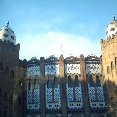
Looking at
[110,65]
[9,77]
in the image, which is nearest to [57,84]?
[9,77]

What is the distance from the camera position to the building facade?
33.7 m

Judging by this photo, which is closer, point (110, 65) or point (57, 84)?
point (110, 65)

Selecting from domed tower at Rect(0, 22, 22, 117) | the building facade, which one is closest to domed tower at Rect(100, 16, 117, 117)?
the building facade

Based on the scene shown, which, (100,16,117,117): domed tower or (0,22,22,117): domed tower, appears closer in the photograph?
(0,22,22,117): domed tower

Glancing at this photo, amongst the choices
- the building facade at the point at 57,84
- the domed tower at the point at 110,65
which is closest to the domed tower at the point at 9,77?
the building facade at the point at 57,84

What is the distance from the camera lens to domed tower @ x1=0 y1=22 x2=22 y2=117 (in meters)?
32.8

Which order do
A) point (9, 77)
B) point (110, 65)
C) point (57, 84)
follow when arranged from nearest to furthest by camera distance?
point (9, 77), point (110, 65), point (57, 84)

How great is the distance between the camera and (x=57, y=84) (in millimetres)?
35250

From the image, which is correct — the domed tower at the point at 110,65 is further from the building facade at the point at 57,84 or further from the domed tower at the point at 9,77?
the domed tower at the point at 9,77

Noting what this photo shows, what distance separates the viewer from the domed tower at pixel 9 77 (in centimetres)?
3284

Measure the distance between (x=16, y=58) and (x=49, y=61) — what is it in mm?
3947

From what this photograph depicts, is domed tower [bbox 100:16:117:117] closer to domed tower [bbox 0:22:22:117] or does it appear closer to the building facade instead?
the building facade

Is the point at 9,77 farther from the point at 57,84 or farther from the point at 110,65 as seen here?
the point at 110,65

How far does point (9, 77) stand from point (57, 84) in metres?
5.62
